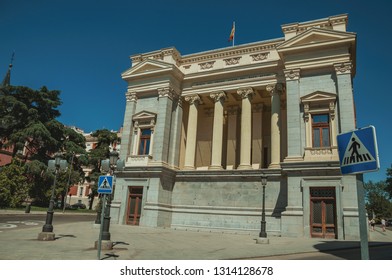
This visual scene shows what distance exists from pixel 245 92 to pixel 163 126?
7865 mm

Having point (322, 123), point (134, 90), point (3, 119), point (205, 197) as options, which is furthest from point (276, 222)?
point (3, 119)

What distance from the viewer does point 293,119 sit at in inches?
873

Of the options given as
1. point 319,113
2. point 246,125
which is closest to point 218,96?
point 246,125

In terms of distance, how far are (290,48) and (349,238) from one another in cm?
1397

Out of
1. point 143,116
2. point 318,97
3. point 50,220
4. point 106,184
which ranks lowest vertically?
point 50,220

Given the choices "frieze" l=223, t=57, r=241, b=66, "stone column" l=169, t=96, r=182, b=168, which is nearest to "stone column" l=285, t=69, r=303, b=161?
"frieze" l=223, t=57, r=241, b=66

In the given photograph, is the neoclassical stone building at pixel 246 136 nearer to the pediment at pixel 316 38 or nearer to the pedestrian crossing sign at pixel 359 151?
the pediment at pixel 316 38

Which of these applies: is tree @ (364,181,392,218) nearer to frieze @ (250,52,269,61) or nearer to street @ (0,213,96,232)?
frieze @ (250,52,269,61)

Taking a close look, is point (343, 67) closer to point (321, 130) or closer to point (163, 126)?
point (321, 130)

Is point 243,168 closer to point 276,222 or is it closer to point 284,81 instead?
point 276,222

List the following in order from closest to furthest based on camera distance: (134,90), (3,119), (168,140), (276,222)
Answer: (276,222)
(168,140)
(134,90)
(3,119)

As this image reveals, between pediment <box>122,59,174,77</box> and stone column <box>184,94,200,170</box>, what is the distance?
3604mm

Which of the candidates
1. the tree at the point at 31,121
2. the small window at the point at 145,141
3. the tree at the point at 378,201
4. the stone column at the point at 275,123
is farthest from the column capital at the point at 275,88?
the tree at the point at 378,201

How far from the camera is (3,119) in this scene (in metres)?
37.8
